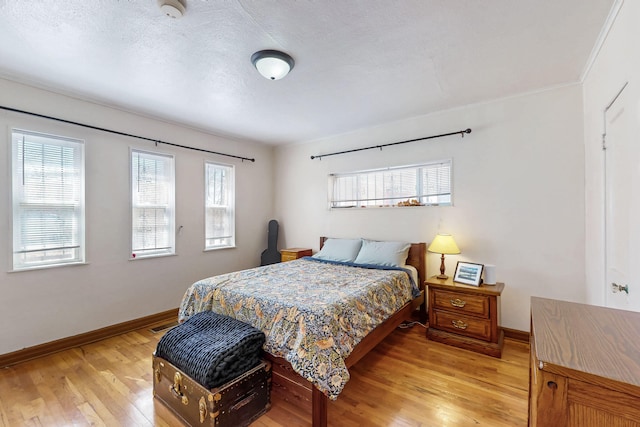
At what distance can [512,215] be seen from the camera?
2.89 m

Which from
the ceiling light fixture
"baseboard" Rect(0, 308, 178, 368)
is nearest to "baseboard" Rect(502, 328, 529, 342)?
the ceiling light fixture

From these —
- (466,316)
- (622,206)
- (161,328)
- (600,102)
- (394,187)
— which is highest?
(600,102)

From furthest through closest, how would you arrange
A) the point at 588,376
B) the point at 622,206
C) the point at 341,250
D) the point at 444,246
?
the point at 341,250 → the point at 444,246 → the point at 622,206 → the point at 588,376

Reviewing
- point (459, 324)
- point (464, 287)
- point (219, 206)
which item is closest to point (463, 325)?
point (459, 324)

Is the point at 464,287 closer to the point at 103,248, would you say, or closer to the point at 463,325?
the point at 463,325

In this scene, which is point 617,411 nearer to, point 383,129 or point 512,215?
point 512,215

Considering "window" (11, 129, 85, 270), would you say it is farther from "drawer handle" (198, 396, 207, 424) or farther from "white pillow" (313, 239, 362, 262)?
"white pillow" (313, 239, 362, 262)

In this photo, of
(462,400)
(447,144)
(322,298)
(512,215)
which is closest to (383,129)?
(447,144)

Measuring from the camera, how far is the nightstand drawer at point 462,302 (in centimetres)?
260

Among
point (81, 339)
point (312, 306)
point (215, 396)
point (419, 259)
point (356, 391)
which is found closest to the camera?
point (215, 396)

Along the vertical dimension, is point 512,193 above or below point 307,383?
above

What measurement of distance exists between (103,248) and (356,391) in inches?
117

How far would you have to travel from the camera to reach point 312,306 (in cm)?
190

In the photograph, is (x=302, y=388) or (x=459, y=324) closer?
(x=302, y=388)
